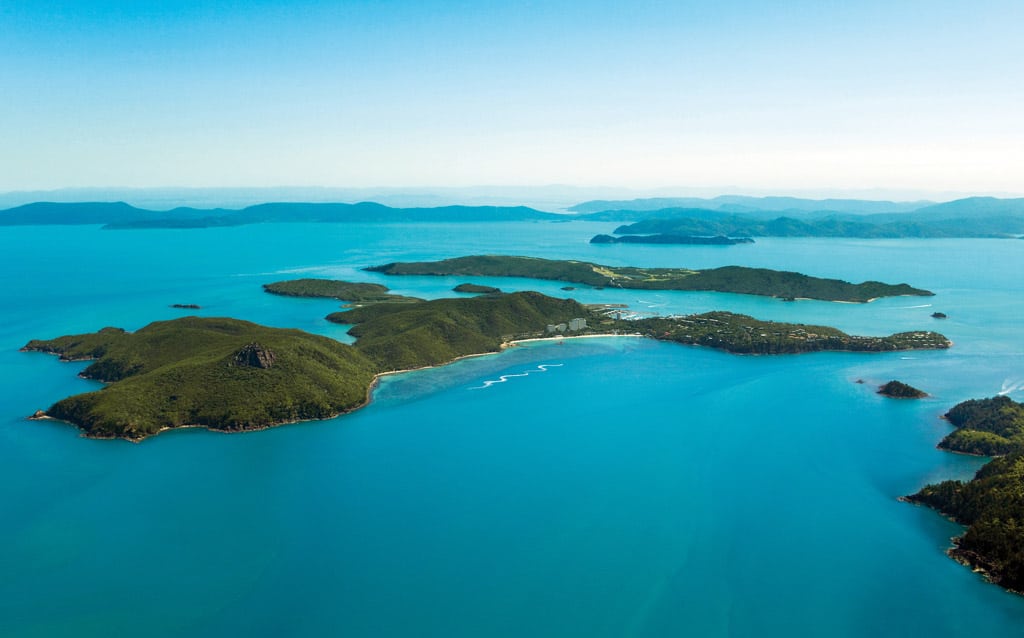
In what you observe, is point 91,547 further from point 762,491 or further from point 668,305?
point 668,305

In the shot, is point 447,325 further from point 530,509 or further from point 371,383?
point 530,509

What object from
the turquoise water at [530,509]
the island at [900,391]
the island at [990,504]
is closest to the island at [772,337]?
the turquoise water at [530,509]

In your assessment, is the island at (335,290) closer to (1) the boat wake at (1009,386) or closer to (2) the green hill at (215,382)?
(2) the green hill at (215,382)

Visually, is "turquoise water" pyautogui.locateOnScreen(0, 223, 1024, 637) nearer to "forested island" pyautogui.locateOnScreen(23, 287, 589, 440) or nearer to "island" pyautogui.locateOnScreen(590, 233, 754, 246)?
"forested island" pyautogui.locateOnScreen(23, 287, 589, 440)

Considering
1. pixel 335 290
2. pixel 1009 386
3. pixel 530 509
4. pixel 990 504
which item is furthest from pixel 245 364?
pixel 1009 386

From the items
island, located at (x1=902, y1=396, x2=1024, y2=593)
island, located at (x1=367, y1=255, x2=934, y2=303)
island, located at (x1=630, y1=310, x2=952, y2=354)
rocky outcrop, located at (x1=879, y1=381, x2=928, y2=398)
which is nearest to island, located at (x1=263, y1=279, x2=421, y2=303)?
island, located at (x1=367, y1=255, x2=934, y2=303)
